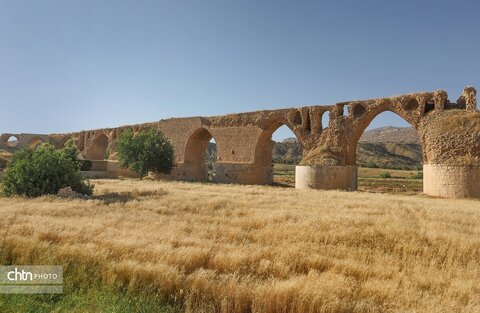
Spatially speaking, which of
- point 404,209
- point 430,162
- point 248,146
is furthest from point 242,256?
point 248,146

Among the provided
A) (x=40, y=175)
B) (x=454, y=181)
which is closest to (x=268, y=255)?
(x=40, y=175)

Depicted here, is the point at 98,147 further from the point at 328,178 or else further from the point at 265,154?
the point at 328,178

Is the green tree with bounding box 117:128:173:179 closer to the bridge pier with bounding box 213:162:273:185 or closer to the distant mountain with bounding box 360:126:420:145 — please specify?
the bridge pier with bounding box 213:162:273:185

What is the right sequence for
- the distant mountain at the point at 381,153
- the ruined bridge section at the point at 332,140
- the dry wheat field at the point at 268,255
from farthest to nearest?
the distant mountain at the point at 381,153 → the ruined bridge section at the point at 332,140 → the dry wheat field at the point at 268,255

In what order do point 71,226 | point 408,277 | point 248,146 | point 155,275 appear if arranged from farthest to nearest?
point 248,146
point 71,226
point 408,277
point 155,275

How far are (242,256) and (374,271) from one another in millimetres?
2083

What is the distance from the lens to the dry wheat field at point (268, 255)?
4539 millimetres

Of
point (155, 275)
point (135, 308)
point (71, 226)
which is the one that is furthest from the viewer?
point (71, 226)

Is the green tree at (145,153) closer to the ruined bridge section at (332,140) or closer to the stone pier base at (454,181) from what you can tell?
the ruined bridge section at (332,140)

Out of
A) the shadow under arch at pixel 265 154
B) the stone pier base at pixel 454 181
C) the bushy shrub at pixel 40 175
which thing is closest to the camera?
the bushy shrub at pixel 40 175

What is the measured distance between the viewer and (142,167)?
29.1 meters

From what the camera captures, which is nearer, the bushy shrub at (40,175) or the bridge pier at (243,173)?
the bushy shrub at (40,175)

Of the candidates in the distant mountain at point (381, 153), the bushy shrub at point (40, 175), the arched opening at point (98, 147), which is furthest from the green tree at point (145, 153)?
the distant mountain at point (381, 153)

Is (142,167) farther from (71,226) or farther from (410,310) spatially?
(410,310)
